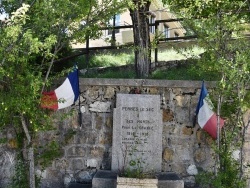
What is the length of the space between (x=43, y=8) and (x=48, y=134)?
2.40m

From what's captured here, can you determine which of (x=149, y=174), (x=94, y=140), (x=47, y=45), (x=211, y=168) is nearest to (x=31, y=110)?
(x=47, y=45)

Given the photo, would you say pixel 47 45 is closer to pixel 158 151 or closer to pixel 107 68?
pixel 158 151

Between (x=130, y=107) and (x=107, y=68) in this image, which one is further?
(x=107, y=68)

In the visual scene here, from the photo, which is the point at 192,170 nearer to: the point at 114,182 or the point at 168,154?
the point at 168,154

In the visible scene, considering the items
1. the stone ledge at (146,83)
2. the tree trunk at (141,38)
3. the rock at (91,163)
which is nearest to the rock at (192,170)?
the stone ledge at (146,83)

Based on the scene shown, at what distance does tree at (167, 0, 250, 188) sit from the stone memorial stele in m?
0.89

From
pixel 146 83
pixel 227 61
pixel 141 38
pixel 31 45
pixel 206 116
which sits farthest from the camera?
pixel 141 38

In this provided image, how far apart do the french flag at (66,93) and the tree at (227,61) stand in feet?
6.46

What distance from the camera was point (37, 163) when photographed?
7.64 m

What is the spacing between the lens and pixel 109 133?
7691 millimetres

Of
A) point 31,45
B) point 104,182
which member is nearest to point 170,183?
point 104,182

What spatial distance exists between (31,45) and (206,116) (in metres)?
2.99

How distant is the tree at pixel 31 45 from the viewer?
603 centimetres

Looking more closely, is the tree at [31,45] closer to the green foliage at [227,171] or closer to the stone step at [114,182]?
the stone step at [114,182]
